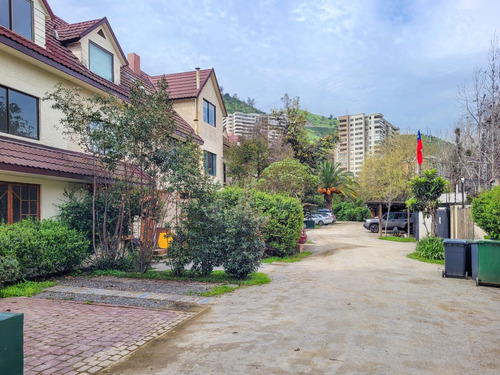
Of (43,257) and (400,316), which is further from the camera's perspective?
(43,257)

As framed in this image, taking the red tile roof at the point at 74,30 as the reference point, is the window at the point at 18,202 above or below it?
below

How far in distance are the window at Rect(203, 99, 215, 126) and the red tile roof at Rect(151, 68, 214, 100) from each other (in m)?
1.01

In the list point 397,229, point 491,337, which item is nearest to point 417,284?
point 491,337

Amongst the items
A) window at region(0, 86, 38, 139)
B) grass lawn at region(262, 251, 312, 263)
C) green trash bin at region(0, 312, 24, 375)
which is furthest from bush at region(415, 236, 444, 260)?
green trash bin at region(0, 312, 24, 375)

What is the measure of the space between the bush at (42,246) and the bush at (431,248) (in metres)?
13.0

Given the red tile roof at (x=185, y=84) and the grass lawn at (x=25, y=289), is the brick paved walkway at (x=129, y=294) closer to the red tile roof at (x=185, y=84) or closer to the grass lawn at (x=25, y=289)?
the grass lawn at (x=25, y=289)

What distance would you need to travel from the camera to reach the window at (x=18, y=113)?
10.2m

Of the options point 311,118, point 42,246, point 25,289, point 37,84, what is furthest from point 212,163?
point 311,118

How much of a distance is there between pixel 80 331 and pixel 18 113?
7591 mm

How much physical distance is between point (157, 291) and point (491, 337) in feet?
20.7

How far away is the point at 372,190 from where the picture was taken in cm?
3731

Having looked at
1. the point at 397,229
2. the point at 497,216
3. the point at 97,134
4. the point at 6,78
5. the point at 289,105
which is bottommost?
the point at 397,229

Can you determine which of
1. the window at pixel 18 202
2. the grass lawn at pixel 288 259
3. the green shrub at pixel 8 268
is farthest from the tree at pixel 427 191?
the green shrub at pixel 8 268

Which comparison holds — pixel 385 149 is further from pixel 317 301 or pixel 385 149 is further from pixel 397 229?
pixel 317 301
